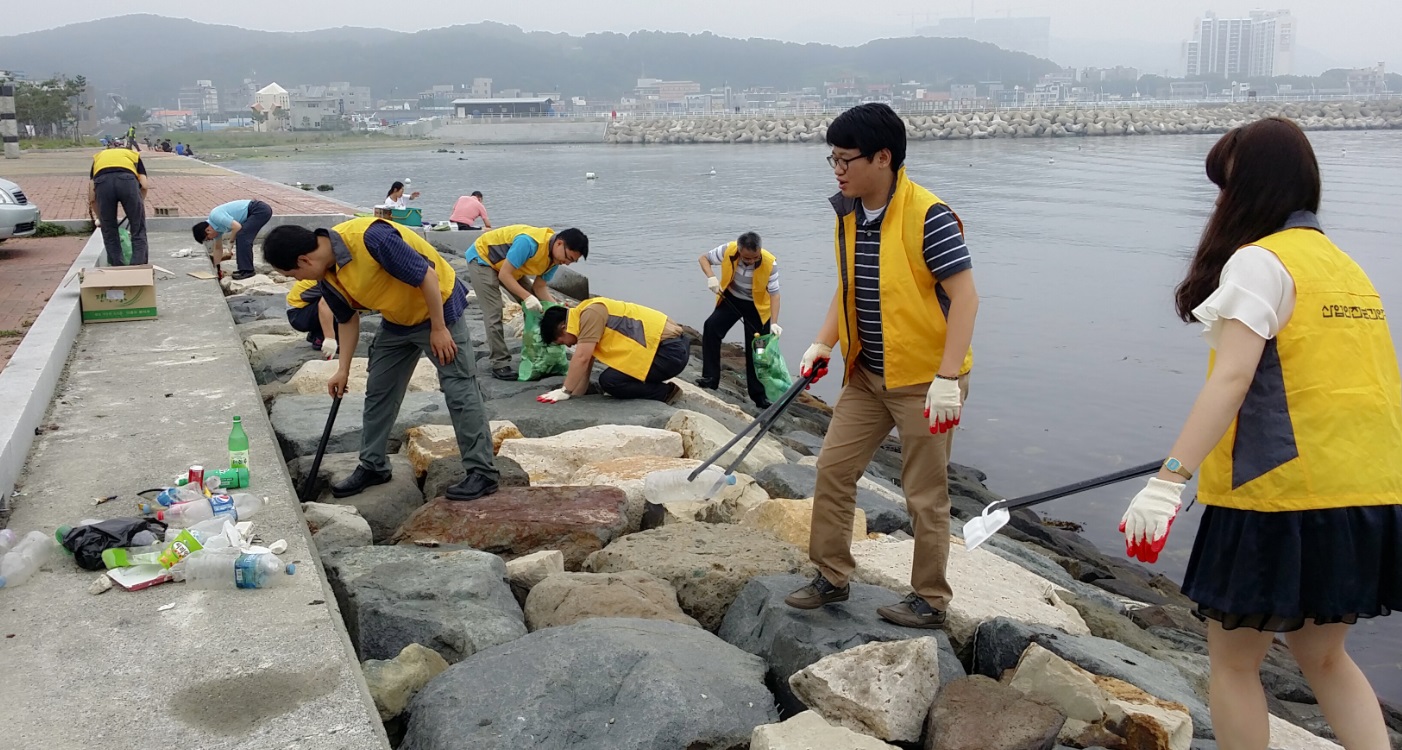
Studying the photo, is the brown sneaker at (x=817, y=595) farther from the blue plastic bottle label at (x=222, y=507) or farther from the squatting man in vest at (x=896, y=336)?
the blue plastic bottle label at (x=222, y=507)

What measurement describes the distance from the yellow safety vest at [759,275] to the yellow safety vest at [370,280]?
12.7ft

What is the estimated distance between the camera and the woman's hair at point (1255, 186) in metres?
2.64

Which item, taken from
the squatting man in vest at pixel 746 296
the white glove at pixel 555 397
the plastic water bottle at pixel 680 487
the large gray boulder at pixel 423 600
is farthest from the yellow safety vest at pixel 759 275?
the large gray boulder at pixel 423 600

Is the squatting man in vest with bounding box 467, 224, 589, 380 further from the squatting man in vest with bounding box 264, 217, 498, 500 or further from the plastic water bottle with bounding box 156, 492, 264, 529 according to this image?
the plastic water bottle with bounding box 156, 492, 264, 529

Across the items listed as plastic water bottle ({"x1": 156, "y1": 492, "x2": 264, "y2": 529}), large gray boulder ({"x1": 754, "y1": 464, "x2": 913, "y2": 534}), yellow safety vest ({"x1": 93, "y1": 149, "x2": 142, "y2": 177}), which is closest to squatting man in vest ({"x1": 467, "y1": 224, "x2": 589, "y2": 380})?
large gray boulder ({"x1": 754, "y1": 464, "x2": 913, "y2": 534})

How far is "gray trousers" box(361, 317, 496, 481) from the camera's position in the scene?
5254 mm

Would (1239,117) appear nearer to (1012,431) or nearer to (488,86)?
(1012,431)

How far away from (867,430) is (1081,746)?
1135mm

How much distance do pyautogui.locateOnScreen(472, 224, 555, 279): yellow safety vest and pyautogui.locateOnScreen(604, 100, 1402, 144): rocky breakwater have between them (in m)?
65.5

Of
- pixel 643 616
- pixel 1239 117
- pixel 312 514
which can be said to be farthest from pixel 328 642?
pixel 1239 117

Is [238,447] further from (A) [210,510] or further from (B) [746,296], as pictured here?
(B) [746,296]

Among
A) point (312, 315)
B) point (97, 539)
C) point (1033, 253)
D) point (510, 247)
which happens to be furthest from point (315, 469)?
point (1033, 253)

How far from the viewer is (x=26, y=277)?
11.1 metres

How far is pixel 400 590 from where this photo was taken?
4074 mm
